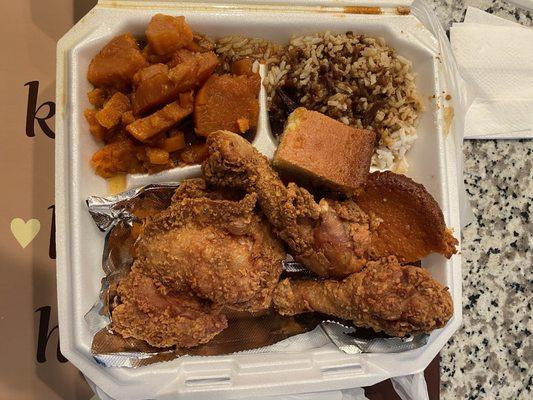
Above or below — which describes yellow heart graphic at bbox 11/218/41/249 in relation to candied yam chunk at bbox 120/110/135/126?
below

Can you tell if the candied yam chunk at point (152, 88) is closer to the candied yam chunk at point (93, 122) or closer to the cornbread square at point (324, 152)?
the candied yam chunk at point (93, 122)

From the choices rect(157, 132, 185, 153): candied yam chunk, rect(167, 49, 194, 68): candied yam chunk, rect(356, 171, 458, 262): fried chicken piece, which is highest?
rect(167, 49, 194, 68): candied yam chunk

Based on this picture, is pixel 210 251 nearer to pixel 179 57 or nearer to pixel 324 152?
pixel 324 152

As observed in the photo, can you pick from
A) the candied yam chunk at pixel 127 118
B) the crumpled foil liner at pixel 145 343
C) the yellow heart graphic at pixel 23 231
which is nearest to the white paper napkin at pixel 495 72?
the crumpled foil liner at pixel 145 343

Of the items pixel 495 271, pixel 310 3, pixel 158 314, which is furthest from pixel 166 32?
pixel 495 271

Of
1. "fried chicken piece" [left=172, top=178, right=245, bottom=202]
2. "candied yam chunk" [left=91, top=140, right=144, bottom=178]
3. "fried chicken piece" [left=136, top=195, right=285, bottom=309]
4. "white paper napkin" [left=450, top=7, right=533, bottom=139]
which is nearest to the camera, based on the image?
"fried chicken piece" [left=136, top=195, right=285, bottom=309]

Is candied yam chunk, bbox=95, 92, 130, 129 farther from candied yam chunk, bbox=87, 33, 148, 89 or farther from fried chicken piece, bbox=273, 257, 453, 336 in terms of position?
fried chicken piece, bbox=273, 257, 453, 336

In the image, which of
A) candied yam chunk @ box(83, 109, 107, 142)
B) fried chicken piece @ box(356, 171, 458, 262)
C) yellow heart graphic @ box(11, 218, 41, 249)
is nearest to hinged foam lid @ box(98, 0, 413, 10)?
candied yam chunk @ box(83, 109, 107, 142)

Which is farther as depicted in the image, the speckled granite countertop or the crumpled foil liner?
the speckled granite countertop
